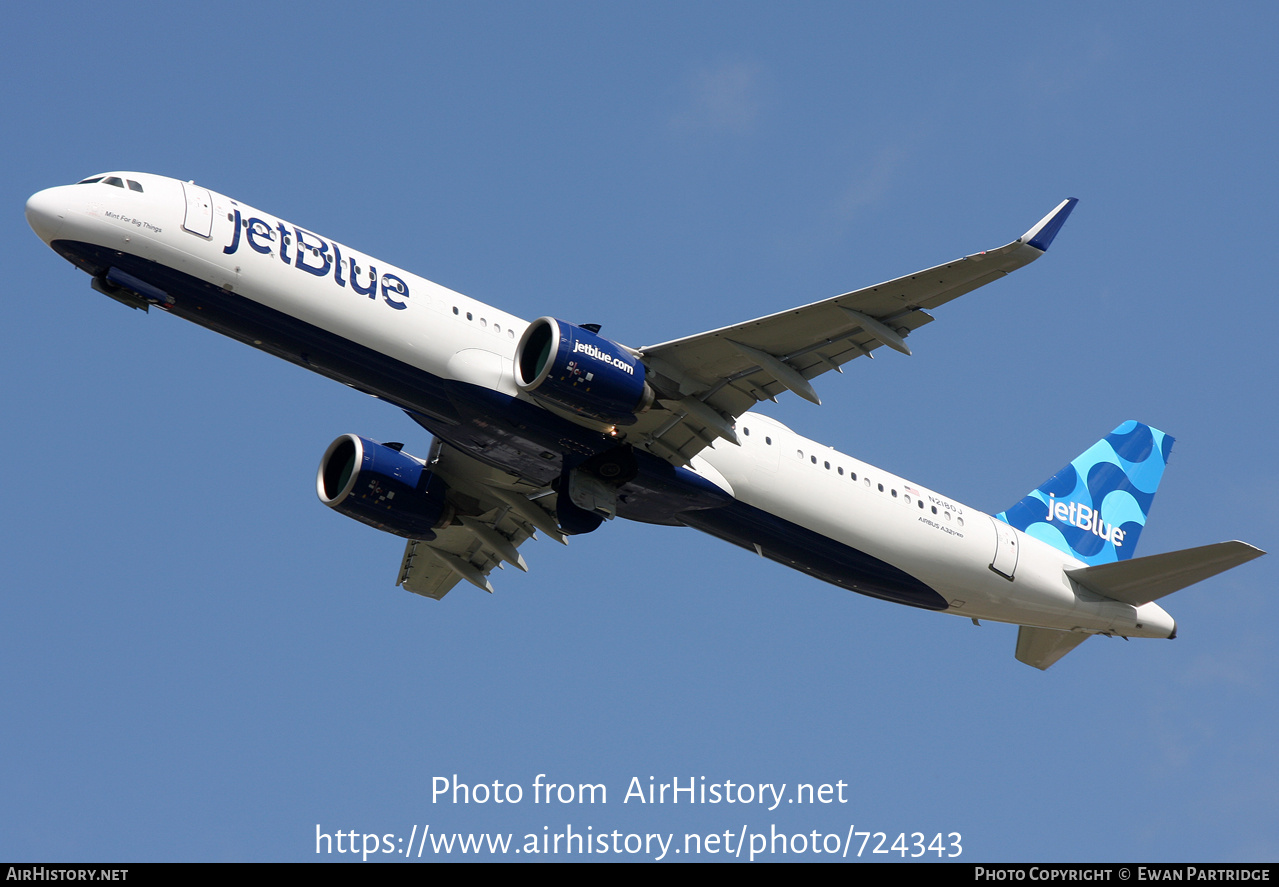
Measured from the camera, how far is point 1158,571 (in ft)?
110

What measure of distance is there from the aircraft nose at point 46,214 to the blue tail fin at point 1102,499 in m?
23.6

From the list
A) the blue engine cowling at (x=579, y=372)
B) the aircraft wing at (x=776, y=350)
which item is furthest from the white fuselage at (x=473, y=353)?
the aircraft wing at (x=776, y=350)

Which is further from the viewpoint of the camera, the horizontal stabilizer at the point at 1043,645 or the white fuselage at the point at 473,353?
the horizontal stabilizer at the point at 1043,645

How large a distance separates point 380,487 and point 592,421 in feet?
23.9

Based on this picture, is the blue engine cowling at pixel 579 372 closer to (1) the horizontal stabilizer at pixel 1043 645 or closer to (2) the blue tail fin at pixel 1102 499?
(2) the blue tail fin at pixel 1102 499

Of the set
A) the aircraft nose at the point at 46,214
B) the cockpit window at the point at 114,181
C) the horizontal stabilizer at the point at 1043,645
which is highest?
the cockpit window at the point at 114,181

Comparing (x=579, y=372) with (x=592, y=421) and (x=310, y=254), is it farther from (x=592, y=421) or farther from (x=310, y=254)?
(x=310, y=254)

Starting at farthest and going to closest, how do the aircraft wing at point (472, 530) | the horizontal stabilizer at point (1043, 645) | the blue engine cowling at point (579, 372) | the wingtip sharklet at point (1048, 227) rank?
the horizontal stabilizer at point (1043, 645) < the aircraft wing at point (472, 530) < the blue engine cowling at point (579, 372) < the wingtip sharklet at point (1048, 227)

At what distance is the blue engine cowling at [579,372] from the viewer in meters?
27.4

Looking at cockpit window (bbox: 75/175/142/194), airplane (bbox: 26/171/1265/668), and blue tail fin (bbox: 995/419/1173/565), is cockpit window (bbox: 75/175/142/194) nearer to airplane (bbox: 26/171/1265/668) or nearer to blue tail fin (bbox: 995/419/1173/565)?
airplane (bbox: 26/171/1265/668)

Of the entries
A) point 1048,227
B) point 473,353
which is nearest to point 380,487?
point 473,353

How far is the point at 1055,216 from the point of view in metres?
24.7
